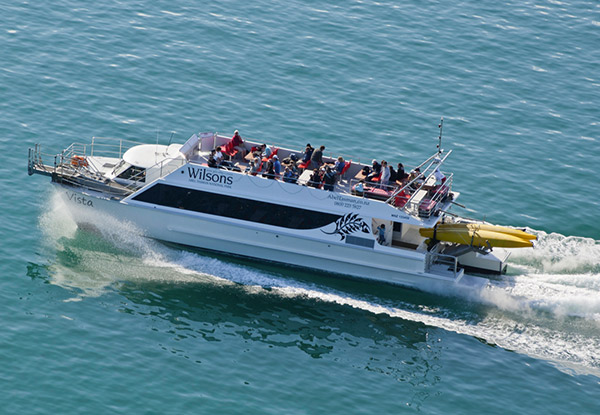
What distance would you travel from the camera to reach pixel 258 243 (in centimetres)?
3412

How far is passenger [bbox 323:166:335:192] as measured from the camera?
3359cm

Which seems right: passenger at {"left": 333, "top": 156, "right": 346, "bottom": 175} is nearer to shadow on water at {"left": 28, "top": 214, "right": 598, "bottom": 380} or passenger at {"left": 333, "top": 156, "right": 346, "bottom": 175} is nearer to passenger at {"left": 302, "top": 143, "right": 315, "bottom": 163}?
passenger at {"left": 302, "top": 143, "right": 315, "bottom": 163}

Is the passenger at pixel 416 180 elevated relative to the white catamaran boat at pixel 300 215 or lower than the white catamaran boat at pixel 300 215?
elevated

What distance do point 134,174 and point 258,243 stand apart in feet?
18.5

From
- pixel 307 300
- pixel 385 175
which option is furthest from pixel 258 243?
pixel 385 175

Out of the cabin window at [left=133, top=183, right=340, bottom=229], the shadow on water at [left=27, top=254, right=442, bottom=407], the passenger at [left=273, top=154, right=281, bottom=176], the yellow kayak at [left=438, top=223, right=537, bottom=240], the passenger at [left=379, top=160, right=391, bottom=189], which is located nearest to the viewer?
the shadow on water at [left=27, top=254, right=442, bottom=407]

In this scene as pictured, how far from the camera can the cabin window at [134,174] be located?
34.9 meters

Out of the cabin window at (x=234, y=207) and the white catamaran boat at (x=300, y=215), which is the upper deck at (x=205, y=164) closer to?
the white catamaran boat at (x=300, y=215)

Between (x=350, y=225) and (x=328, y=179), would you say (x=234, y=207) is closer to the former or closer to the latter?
(x=328, y=179)

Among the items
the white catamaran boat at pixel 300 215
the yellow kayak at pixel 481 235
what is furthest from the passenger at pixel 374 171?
the yellow kayak at pixel 481 235

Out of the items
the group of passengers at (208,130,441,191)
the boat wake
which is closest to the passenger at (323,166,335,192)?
the group of passengers at (208,130,441,191)

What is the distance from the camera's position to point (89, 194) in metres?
34.7

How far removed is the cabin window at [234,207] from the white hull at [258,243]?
29 cm

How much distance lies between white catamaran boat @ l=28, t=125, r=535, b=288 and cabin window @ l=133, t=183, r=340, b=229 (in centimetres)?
4
